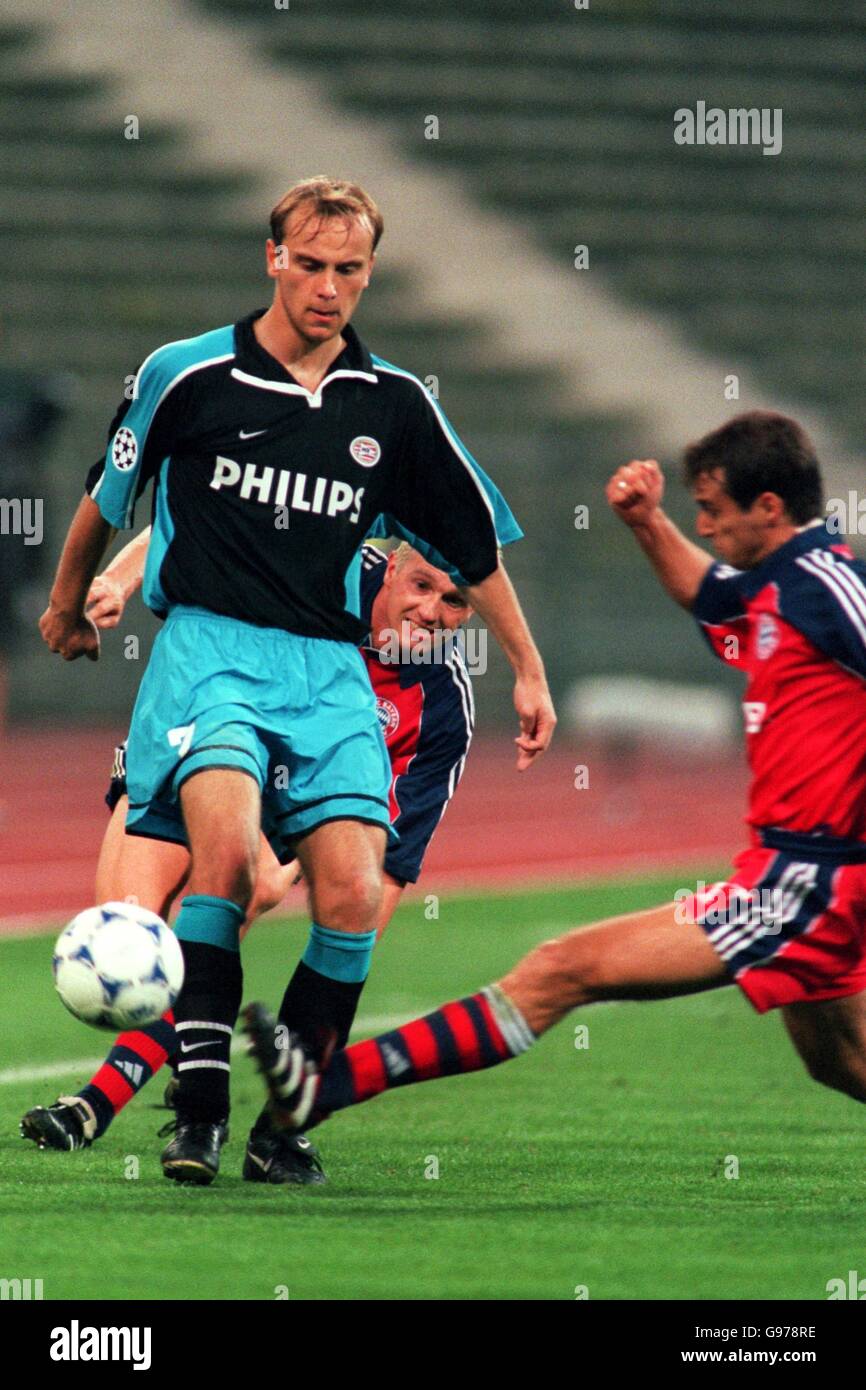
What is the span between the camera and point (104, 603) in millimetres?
5402

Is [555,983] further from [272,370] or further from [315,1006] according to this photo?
[272,370]

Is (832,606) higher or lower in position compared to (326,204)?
lower

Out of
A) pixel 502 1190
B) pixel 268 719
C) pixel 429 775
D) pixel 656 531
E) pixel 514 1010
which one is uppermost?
pixel 656 531

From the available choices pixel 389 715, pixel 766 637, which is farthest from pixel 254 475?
pixel 389 715

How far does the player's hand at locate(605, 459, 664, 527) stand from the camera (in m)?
5.44

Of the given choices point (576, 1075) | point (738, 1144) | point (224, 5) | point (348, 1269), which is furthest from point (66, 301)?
point (348, 1269)

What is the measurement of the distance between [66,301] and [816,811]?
17474mm

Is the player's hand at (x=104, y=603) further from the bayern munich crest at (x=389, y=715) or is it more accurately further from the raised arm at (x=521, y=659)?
the bayern munich crest at (x=389, y=715)

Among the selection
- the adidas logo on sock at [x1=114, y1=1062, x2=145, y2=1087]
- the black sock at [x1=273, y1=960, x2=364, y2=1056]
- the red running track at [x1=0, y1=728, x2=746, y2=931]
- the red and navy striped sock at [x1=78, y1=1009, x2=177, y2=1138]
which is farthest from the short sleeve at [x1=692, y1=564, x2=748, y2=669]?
the red running track at [x1=0, y1=728, x2=746, y2=931]

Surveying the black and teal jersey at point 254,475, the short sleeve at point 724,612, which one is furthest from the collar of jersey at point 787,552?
the black and teal jersey at point 254,475

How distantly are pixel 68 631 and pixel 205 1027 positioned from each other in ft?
3.45

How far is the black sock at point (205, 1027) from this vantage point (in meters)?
5.05

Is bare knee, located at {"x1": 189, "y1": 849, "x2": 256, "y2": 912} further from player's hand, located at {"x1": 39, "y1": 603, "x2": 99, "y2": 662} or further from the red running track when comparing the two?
the red running track

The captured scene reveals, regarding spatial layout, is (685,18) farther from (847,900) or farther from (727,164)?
(847,900)
